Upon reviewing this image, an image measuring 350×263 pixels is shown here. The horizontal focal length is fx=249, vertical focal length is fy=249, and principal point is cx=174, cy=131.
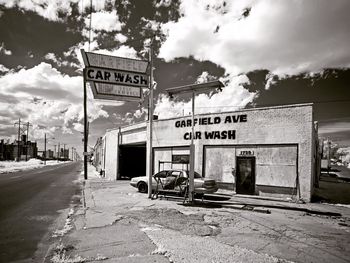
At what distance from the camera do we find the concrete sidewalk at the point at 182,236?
16.7 feet

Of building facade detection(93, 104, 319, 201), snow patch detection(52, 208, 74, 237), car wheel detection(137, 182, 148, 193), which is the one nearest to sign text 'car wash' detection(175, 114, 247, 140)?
building facade detection(93, 104, 319, 201)

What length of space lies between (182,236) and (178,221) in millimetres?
1543

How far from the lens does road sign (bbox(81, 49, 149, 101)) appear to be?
1146 centimetres

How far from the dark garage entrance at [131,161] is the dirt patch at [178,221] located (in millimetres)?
16201

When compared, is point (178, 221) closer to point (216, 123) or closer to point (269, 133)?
point (269, 133)

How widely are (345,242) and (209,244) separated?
11.4 ft

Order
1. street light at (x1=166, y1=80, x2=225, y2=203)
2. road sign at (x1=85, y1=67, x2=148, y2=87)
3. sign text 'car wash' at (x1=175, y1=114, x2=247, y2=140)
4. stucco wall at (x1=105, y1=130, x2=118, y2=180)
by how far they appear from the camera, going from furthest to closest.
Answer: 1. stucco wall at (x1=105, y1=130, x2=118, y2=180)
2. sign text 'car wash' at (x1=175, y1=114, x2=247, y2=140)
3. road sign at (x1=85, y1=67, x2=148, y2=87)
4. street light at (x1=166, y1=80, x2=225, y2=203)

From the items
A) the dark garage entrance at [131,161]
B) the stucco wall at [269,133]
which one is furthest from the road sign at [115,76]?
the dark garage entrance at [131,161]

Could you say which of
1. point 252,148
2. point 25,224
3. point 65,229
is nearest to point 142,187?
point 252,148

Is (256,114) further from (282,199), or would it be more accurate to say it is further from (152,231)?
(152,231)

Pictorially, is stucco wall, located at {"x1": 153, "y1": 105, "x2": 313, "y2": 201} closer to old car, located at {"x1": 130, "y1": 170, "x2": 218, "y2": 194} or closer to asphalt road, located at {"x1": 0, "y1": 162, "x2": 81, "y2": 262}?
old car, located at {"x1": 130, "y1": 170, "x2": 218, "y2": 194}

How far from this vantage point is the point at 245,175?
14.5 m

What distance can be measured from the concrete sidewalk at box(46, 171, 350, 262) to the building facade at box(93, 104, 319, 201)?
10.6ft

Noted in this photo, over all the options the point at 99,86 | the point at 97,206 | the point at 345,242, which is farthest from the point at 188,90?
the point at 345,242
